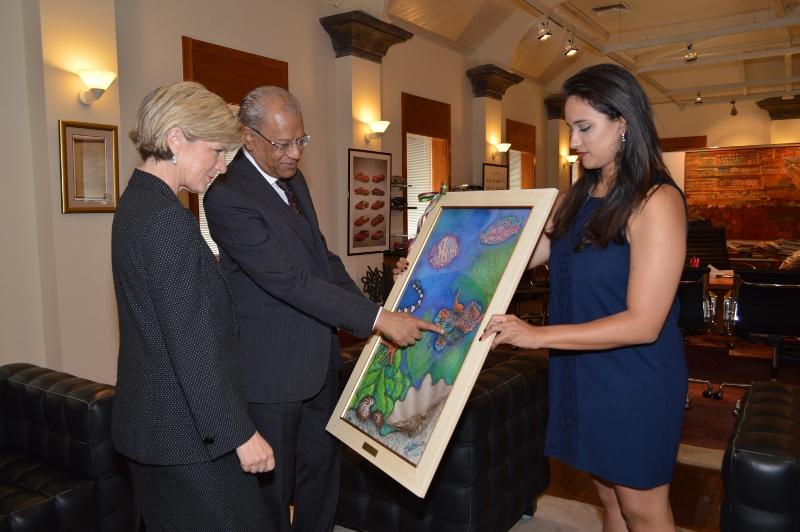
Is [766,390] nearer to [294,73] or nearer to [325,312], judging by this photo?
[325,312]

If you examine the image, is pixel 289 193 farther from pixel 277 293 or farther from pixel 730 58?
pixel 730 58

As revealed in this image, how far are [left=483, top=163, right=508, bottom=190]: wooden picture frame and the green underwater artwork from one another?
27.1 ft

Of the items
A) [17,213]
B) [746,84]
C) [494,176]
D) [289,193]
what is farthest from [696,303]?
[746,84]

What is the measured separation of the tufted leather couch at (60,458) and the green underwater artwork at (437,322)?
1304 millimetres

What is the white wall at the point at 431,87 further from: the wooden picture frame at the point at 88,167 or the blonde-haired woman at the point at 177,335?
the blonde-haired woman at the point at 177,335

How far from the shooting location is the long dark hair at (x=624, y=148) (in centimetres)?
178

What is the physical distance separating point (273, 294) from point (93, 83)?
3.39 meters

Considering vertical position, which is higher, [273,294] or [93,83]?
[93,83]

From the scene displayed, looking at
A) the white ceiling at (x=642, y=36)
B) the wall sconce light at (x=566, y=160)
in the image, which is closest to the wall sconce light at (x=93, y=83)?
the white ceiling at (x=642, y=36)

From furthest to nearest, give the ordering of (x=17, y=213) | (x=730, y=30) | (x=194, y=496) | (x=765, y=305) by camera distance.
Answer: (x=730, y=30), (x=765, y=305), (x=17, y=213), (x=194, y=496)

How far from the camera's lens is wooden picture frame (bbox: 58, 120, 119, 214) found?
4.62 metres

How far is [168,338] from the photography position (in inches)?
→ 63.4

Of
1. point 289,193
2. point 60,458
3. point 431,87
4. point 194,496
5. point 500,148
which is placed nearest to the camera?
point 194,496

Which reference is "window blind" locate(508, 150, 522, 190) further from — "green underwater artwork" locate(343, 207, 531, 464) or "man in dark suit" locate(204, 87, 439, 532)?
"man in dark suit" locate(204, 87, 439, 532)
